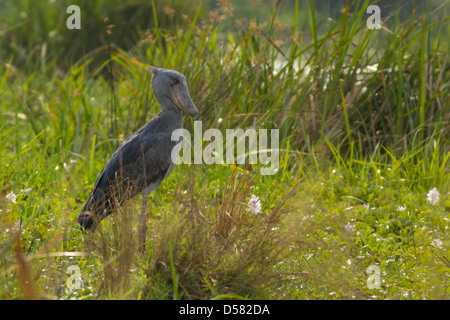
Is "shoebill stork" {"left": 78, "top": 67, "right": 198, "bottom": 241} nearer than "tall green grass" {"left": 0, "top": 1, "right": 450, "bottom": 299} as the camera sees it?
No

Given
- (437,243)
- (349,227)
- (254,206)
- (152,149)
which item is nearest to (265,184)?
(349,227)

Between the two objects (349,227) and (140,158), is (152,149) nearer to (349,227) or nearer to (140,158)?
(140,158)

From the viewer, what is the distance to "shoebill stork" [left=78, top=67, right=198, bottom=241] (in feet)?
12.8

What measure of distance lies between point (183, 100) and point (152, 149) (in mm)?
351

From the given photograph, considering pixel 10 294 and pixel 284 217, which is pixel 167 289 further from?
pixel 284 217

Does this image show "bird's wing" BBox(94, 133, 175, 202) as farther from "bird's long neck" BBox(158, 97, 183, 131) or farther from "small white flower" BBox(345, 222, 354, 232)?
"small white flower" BBox(345, 222, 354, 232)

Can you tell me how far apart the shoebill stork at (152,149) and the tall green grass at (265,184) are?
0.18 metres

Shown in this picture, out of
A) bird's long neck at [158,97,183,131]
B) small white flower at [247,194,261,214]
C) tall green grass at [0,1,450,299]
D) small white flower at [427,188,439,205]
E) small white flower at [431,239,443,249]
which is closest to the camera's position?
tall green grass at [0,1,450,299]

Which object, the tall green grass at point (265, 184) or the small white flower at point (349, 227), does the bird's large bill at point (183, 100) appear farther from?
the small white flower at point (349, 227)

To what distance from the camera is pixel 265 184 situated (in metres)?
4.76

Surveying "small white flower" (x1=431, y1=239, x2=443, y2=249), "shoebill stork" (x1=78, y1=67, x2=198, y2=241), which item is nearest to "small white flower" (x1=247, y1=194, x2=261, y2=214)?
"shoebill stork" (x1=78, y1=67, x2=198, y2=241)

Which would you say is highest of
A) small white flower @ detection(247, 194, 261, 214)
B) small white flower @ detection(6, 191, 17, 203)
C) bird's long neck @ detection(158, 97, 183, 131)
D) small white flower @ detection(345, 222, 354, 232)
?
bird's long neck @ detection(158, 97, 183, 131)

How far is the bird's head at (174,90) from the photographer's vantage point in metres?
3.90
